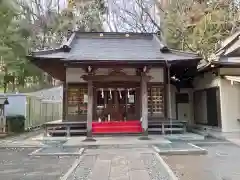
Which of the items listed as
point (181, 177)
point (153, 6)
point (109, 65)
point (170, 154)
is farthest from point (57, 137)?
point (153, 6)

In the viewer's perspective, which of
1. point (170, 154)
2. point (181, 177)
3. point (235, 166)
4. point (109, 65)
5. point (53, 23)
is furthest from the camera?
point (53, 23)

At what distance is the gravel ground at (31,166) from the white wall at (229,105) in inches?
305

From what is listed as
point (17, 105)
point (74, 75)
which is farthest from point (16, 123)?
point (74, 75)

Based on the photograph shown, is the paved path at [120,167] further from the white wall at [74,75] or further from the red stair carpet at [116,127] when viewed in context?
the white wall at [74,75]

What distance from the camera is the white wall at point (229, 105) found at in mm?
13070

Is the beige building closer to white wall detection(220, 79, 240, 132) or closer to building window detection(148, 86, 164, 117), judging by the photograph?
white wall detection(220, 79, 240, 132)

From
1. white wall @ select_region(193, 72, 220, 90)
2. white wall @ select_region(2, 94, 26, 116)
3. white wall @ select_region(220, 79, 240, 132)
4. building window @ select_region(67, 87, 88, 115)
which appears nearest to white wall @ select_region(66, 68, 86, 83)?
building window @ select_region(67, 87, 88, 115)

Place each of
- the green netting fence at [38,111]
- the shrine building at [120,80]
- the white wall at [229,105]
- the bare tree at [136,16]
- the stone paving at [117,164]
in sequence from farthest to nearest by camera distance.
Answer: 1. the bare tree at [136,16]
2. the green netting fence at [38,111]
3. the white wall at [229,105]
4. the shrine building at [120,80]
5. the stone paving at [117,164]

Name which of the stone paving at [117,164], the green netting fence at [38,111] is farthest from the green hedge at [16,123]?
the stone paving at [117,164]

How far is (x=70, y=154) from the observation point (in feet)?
28.9

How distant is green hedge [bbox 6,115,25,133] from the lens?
1613 cm

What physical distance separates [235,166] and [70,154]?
4643 millimetres

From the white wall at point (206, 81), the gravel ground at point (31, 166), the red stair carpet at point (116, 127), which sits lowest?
the gravel ground at point (31, 166)

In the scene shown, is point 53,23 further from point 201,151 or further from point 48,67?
point 201,151
